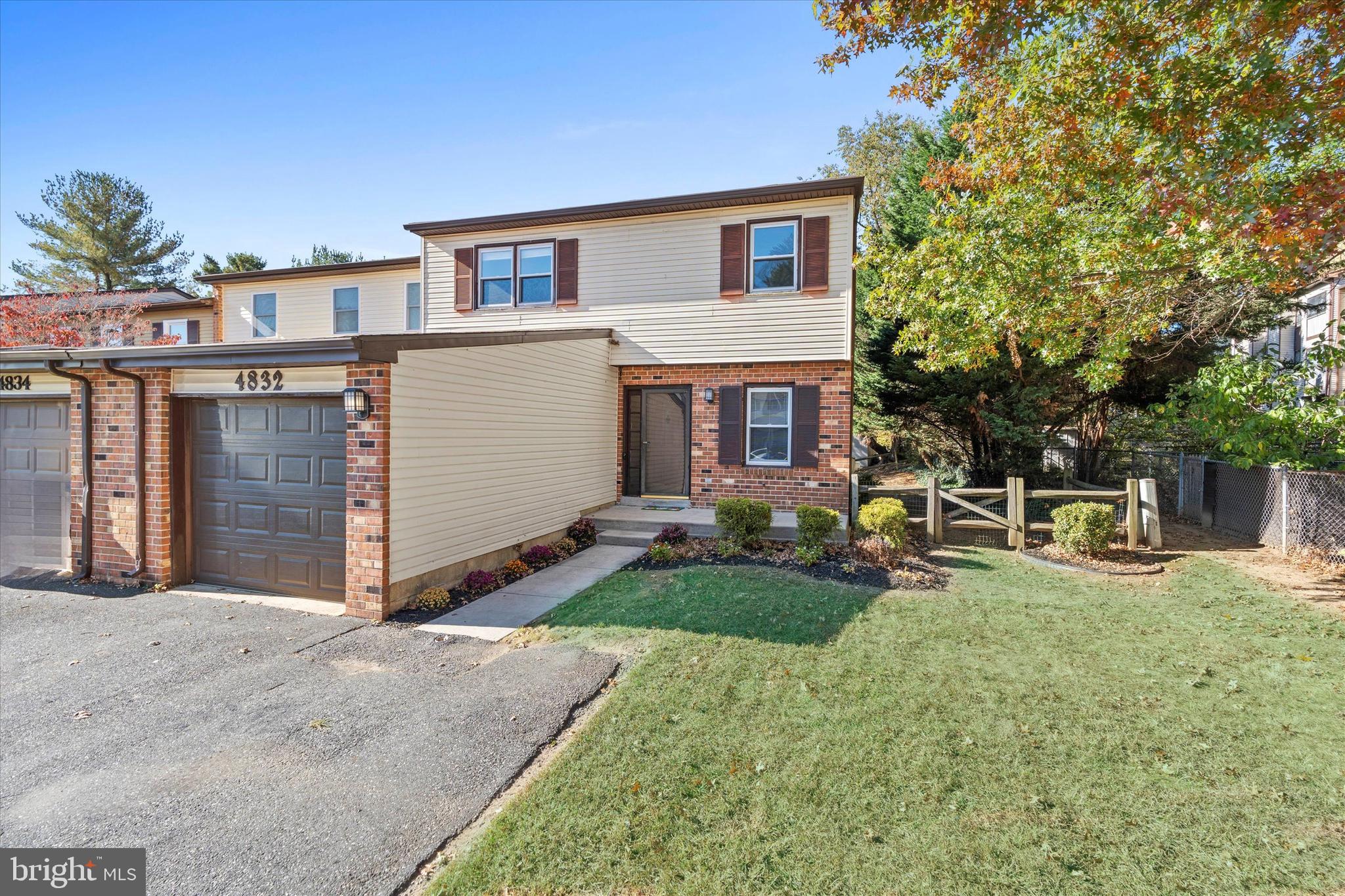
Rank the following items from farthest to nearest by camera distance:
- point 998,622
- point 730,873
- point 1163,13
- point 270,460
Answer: point 270,460
point 998,622
point 1163,13
point 730,873

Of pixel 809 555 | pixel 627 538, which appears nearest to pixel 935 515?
pixel 809 555

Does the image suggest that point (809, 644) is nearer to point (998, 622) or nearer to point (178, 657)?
point (998, 622)

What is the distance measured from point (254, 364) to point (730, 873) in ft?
21.0

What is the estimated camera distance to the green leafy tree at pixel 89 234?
85.1 feet

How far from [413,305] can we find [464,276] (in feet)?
13.1

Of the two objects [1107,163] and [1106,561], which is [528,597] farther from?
[1107,163]

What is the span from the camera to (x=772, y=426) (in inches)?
419

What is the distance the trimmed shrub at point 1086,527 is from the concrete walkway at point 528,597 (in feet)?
20.4

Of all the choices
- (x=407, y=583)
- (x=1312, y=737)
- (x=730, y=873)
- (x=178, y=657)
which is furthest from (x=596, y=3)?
(x=1312, y=737)

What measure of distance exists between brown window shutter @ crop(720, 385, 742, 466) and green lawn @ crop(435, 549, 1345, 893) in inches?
187

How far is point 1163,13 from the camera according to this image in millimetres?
5398

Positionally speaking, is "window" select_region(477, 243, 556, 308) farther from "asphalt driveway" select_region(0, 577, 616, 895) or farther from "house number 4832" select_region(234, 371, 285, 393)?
"asphalt driveway" select_region(0, 577, 616, 895)

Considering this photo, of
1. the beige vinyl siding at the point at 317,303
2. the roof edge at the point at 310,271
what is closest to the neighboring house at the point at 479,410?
the roof edge at the point at 310,271

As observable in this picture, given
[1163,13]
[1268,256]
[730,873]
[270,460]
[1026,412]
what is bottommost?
[730,873]
